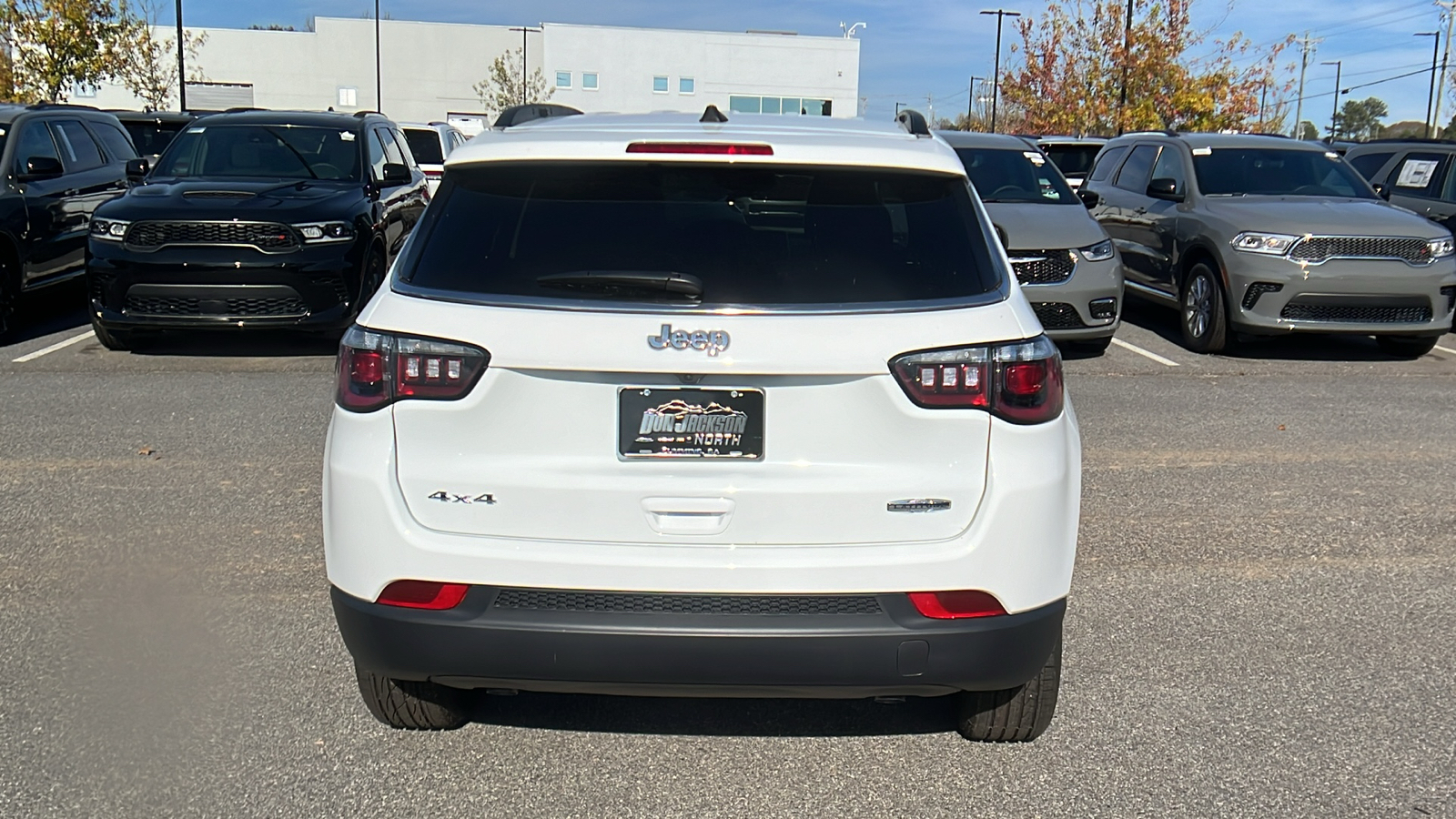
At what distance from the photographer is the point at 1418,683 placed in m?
4.18

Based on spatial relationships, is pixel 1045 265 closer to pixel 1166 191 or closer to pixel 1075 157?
pixel 1166 191

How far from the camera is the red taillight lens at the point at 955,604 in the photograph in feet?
9.95

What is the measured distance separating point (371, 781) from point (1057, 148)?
55.3 feet

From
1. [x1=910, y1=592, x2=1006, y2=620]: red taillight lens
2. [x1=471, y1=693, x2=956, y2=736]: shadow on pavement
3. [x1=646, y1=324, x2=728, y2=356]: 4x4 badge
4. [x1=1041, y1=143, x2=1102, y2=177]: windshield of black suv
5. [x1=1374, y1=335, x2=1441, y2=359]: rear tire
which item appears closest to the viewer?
[x1=646, y1=324, x2=728, y2=356]: 4x4 badge

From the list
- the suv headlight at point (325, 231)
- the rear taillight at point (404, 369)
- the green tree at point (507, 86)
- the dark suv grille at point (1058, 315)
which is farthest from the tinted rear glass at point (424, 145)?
the green tree at point (507, 86)

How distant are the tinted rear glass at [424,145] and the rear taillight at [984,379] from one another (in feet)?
51.5

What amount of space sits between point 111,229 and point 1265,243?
874 centimetres

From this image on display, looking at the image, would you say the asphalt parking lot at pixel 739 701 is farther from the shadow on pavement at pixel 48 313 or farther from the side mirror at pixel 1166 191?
the side mirror at pixel 1166 191

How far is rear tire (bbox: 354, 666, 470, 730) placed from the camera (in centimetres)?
353

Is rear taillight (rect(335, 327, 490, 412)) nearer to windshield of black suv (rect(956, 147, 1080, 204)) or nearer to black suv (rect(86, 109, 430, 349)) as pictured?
black suv (rect(86, 109, 430, 349))

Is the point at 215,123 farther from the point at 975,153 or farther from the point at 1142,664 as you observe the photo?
the point at 1142,664

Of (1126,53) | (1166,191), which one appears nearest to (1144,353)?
(1166,191)

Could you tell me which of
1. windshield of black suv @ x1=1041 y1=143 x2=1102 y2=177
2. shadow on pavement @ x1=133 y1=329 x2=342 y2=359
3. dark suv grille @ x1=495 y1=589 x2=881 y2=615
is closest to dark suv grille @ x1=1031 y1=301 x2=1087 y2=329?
shadow on pavement @ x1=133 y1=329 x2=342 y2=359

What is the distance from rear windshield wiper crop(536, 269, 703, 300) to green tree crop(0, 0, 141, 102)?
3209cm
